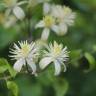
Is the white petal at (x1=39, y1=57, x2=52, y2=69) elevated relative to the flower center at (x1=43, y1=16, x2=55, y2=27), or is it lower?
lower

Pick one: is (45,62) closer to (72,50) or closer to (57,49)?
(57,49)

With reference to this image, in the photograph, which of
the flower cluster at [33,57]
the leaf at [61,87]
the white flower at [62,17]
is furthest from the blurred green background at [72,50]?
the flower cluster at [33,57]

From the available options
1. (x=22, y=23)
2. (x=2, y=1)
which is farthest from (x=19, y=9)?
(x=22, y=23)

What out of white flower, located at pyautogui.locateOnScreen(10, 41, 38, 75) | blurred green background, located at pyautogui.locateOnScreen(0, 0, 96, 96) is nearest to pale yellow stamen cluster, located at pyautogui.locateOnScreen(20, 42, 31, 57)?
white flower, located at pyautogui.locateOnScreen(10, 41, 38, 75)

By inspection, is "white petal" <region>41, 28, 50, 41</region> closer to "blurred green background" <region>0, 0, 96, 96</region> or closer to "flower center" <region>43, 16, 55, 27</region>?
"flower center" <region>43, 16, 55, 27</region>

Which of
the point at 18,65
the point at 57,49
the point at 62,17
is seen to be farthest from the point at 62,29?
the point at 18,65

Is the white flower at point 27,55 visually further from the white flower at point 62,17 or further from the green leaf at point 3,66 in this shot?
the white flower at point 62,17

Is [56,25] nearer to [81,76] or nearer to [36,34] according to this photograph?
[36,34]
